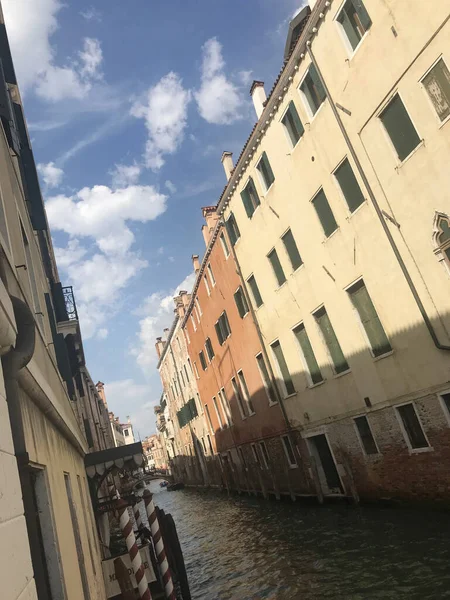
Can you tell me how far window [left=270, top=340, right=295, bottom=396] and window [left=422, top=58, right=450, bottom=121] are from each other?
9.06 metres

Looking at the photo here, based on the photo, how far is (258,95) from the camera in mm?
15016

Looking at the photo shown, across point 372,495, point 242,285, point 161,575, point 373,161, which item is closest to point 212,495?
point 242,285

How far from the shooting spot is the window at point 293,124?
487 inches

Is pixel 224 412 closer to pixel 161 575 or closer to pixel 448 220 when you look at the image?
pixel 161 575

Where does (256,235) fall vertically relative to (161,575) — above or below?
above

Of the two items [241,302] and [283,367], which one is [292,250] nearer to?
[283,367]

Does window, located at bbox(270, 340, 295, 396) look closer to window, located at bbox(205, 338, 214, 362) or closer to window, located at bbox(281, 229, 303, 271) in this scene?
window, located at bbox(281, 229, 303, 271)

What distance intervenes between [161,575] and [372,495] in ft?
18.7

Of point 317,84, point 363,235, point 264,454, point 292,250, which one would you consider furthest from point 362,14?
point 264,454

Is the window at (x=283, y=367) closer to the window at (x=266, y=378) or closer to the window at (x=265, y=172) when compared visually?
the window at (x=266, y=378)

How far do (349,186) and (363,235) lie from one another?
1239 mm

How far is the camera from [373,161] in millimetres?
9906

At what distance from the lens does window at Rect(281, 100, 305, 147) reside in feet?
40.6

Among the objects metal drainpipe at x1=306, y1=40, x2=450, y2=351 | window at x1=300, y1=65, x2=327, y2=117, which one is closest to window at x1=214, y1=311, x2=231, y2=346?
window at x1=300, y1=65, x2=327, y2=117
